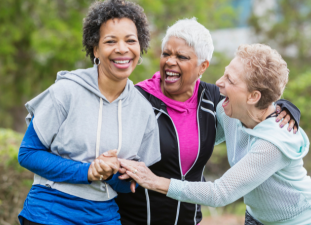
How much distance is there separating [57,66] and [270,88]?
23.4 feet

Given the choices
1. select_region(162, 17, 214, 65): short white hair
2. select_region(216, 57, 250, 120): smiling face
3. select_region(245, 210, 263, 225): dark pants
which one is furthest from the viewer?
select_region(162, 17, 214, 65): short white hair

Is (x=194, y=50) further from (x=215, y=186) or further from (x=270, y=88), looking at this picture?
(x=215, y=186)

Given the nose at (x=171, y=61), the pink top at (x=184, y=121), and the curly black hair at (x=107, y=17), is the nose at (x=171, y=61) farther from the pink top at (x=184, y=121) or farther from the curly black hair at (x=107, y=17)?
the curly black hair at (x=107, y=17)

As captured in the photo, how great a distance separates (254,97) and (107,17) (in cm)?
115

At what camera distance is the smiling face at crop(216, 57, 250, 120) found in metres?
2.56

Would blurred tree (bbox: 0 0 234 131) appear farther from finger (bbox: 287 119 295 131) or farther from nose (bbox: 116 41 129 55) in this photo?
finger (bbox: 287 119 295 131)

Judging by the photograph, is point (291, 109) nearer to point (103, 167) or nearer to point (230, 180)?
point (230, 180)

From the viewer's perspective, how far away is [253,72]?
2.48 m

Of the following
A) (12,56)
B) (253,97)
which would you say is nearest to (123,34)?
(253,97)

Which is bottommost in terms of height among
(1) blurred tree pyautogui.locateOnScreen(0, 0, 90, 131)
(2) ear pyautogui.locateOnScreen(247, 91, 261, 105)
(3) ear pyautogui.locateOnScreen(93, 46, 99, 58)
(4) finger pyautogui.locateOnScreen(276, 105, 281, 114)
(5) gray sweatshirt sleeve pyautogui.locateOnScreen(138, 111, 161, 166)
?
(5) gray sweatshirt sleeve pyautogui.locateOnScreen(138, 111, 161, 166)

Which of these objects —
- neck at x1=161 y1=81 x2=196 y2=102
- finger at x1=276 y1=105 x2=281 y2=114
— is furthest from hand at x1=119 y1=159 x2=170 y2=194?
finger at x1=276 y1=105 x2=281 y2=114

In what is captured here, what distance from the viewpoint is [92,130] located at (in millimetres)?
2312

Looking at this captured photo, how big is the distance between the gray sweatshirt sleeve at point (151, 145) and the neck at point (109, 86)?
0.32 metres

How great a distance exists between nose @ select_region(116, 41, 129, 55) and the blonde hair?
83 centimetres
